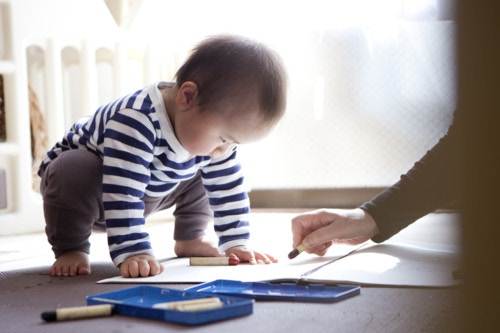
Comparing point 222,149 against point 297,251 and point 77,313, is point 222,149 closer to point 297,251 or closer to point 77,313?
point 297,251

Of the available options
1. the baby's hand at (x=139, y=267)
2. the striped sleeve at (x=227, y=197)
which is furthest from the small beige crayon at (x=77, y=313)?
the striped sleeve at (x=227, y=197)

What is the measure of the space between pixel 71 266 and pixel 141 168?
18 centimetres

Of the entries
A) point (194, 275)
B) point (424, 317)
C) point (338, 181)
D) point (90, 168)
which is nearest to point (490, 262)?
point (424, 317)

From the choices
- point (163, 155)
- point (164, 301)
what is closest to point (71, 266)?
point (163, 155)

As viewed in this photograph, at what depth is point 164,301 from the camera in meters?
0.71

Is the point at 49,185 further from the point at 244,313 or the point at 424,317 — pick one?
the point at 424,317

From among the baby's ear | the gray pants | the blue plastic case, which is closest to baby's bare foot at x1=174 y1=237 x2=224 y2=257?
the gray pants

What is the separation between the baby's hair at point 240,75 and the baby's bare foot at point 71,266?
29cm

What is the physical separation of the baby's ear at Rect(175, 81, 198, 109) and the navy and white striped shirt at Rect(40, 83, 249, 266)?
0.13ft

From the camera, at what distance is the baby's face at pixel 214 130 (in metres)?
0.93

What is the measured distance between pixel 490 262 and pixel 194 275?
2.24 feet

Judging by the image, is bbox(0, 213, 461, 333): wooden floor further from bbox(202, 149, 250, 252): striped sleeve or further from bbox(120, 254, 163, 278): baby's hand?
bbox(202, 149, 250, 252): striped sleeve

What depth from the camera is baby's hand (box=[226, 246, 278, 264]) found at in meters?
0.99

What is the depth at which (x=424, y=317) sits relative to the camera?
63 cm
